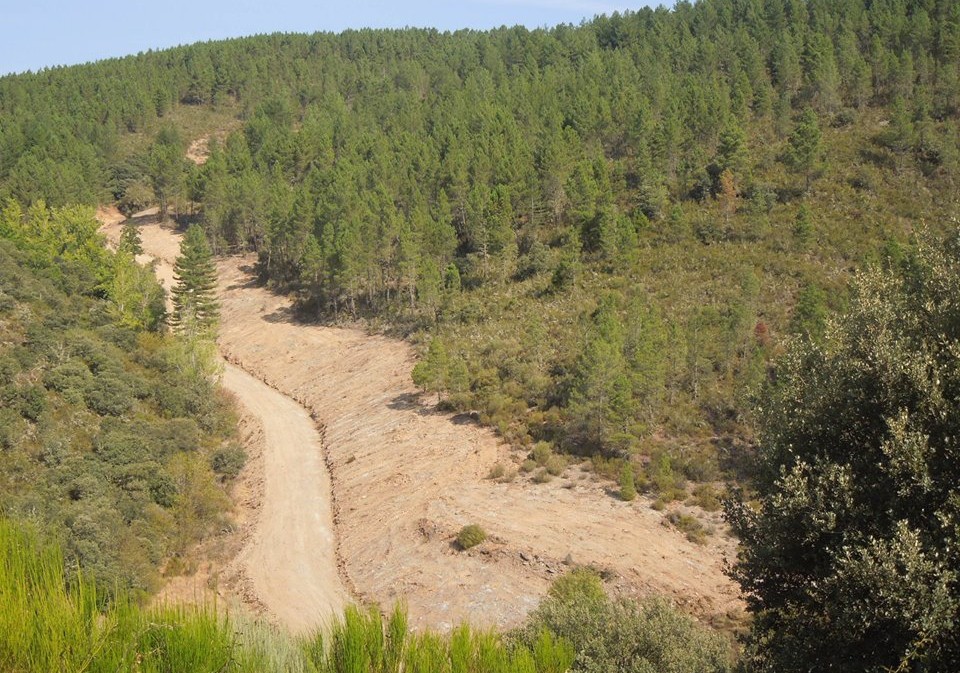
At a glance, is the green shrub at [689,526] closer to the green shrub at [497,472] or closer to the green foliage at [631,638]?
the green shrub at [497,472]

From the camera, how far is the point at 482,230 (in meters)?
67.3

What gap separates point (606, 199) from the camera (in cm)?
6806

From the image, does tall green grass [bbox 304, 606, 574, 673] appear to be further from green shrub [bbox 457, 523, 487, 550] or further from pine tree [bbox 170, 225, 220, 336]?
pine tree [bbox 170, 225, 220, 336]

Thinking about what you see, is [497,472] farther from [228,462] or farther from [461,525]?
[228,462]

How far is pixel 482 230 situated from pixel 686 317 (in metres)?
21.7

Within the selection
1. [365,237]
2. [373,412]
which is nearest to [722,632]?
[373,412]

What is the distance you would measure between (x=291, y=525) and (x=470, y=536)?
11.1 meters

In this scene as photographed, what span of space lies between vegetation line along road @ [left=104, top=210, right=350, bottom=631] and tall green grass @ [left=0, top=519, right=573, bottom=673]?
1229 cm

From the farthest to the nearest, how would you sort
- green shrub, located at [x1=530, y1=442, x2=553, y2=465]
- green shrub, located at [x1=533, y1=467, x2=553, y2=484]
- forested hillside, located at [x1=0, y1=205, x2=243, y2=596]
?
green shrub, located at [x1=530, y1=442, x2=553, y2=465], green shrub, located at [x1=533, y1=467, x2=553, y2=484], forested hillside, located at [x1=0, y1=205, x2=243, y2=596]

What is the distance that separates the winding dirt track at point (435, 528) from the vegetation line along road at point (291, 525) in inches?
3.9

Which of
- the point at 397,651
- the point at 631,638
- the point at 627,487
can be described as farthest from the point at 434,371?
the point at 397,651

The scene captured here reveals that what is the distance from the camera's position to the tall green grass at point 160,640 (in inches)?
273

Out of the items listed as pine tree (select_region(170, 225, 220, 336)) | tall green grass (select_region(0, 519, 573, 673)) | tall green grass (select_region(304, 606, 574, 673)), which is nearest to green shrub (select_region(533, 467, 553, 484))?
tall green grass (select_region(304, 606, 574, 673))

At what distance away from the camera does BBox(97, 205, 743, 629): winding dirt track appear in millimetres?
30000
